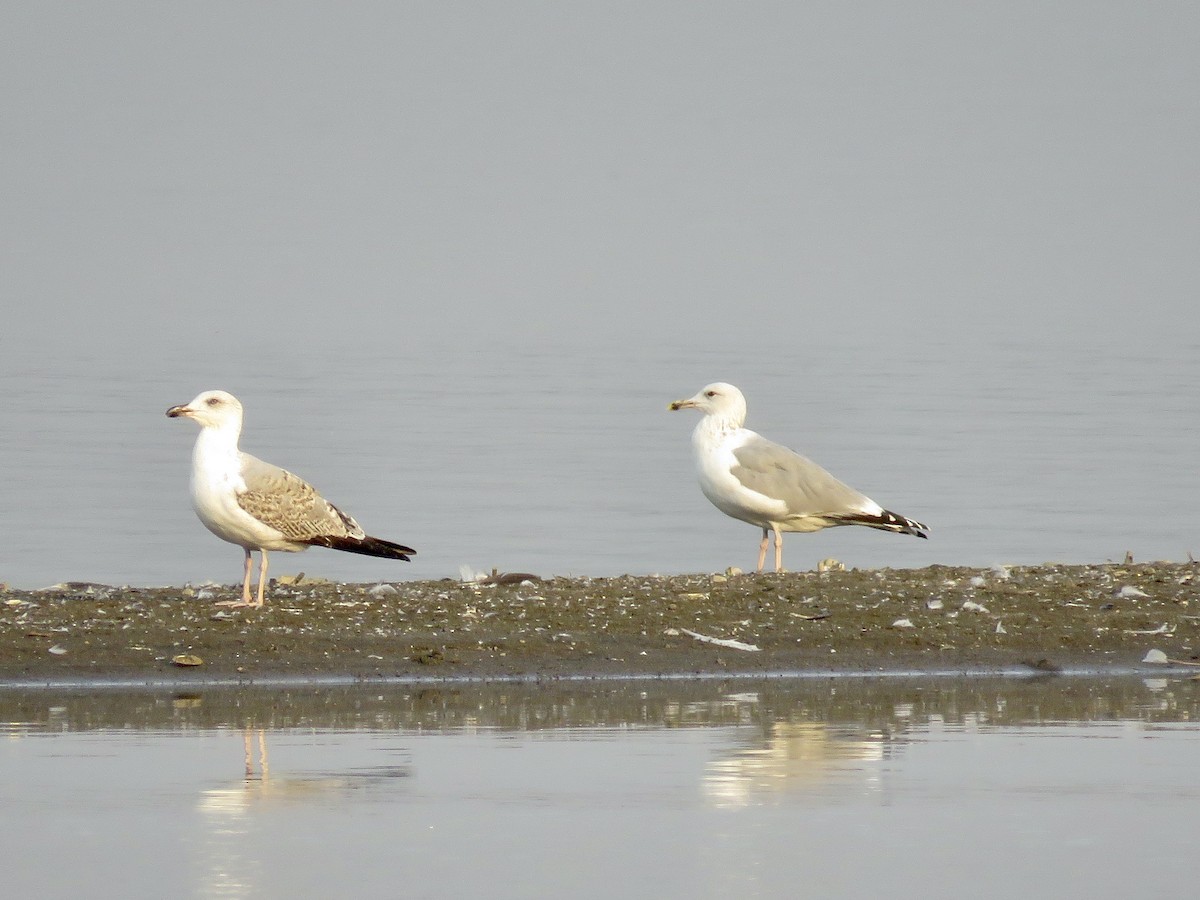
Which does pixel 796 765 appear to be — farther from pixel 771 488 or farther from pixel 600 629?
pixel 771 488

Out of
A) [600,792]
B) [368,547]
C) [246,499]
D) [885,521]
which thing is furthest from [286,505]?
[600,792]

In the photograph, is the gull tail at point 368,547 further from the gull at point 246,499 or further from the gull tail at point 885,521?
the gull tail at point 885,521

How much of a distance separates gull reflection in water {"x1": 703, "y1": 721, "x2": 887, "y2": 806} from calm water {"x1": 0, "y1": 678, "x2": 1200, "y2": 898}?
2cm

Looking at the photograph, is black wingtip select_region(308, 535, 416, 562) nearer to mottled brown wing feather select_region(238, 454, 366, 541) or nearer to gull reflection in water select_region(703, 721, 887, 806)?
mottled brown wing feather select_region(238, 454, 366, 541)

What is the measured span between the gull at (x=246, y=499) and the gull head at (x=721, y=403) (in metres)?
3.59

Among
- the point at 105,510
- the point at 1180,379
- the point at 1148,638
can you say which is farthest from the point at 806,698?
the point at 1180,379

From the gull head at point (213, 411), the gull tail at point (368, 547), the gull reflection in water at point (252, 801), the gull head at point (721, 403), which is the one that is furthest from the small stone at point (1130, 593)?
the gull reflection in water at point (252, 801)

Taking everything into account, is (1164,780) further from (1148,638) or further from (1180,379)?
(1180,379)

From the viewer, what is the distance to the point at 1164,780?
27.8ft

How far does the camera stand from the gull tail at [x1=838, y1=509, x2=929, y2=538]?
56.1 feet

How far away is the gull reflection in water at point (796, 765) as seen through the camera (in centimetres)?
816

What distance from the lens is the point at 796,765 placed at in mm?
8742

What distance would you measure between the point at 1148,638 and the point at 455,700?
4.32 m

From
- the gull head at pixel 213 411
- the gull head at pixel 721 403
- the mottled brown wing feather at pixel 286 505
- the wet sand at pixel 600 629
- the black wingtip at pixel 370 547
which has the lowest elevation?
the wet sand at pixel 600 629
